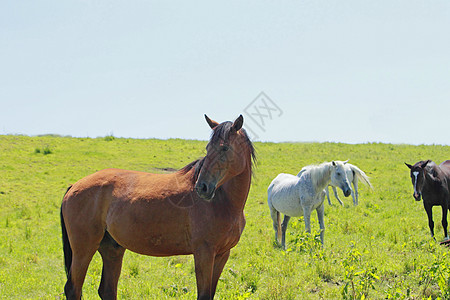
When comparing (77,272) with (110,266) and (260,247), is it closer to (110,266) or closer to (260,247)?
(110,266)

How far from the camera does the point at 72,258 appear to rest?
15.2 ft

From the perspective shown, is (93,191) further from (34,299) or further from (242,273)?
(242,273)

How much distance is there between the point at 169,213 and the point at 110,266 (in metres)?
1.37

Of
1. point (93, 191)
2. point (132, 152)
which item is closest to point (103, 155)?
point (132, 152)

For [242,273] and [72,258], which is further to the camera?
[242,273]

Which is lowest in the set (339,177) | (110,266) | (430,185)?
(110,266)

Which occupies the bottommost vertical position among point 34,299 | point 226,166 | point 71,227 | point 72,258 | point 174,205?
point 34,299

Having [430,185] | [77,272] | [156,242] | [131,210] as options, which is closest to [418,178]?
[430,185]

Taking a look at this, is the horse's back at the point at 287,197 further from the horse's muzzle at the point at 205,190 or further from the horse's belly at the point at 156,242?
the horse's muzzle at the point at 205,190

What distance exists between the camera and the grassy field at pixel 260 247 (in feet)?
18.1

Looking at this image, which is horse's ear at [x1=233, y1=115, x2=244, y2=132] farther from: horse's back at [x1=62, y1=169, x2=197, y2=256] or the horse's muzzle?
horse's back at [x1=62, y1=169, x2=197, y2=256]

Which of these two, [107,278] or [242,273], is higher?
[107,278]

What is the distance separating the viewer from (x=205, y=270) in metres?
3.73

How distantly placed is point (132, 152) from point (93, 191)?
19.1 meters
